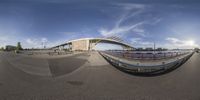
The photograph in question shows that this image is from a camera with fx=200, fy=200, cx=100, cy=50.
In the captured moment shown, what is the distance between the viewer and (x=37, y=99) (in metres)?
5.66

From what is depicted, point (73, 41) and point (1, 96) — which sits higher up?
point (73, 41)

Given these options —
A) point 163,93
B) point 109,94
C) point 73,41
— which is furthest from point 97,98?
point 73,41

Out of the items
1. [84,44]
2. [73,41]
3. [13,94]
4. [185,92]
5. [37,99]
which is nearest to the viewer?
[37,99]

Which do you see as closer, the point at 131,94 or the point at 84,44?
the point at 131,94

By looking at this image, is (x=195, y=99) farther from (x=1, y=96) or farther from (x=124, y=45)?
(x=124, y=45)

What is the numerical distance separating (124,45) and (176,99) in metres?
66.9

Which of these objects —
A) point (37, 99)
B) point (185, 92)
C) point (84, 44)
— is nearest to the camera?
point (37, 99)

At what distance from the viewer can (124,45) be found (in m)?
72.2

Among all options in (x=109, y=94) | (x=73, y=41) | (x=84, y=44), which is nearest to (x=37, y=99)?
(x=109, y=94)

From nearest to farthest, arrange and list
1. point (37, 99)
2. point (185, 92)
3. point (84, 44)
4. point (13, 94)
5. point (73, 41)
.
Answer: point (37, 99) → point (13, 94) → point (185, 92) → point (84, 44) → point (73, 41)

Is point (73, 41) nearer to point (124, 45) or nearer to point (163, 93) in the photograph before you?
point (124, 45)

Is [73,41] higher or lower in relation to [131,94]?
higher

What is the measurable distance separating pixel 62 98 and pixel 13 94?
5.41ft

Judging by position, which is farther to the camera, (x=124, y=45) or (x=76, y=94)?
(x=124, y=45)
